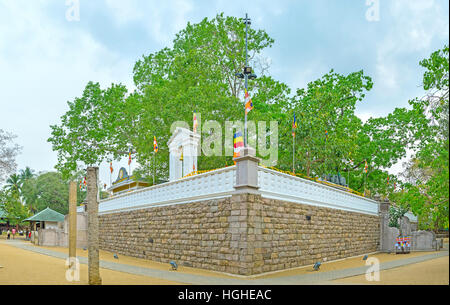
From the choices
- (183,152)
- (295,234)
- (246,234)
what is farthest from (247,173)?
(183,152)

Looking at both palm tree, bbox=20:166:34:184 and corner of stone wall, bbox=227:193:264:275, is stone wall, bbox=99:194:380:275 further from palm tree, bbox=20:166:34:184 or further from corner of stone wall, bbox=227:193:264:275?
palm tree, bbox=20:166:34:184

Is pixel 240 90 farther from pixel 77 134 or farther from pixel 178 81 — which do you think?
pixel 77 134

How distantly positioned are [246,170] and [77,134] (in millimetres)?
23526

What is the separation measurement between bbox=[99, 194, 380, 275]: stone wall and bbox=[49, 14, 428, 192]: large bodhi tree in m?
7.18

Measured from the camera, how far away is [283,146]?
26.0 meters

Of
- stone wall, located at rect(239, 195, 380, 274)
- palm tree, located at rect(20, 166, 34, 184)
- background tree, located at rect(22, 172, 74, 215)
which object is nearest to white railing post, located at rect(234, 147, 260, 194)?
stone wall, located at rect(239, 195, 380, 274)

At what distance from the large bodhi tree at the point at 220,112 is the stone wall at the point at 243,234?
718 cm

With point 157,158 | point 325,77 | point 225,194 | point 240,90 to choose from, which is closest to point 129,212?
point 157,158

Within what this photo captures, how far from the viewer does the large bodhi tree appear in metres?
25.1

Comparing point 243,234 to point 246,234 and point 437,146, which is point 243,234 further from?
point 437,146

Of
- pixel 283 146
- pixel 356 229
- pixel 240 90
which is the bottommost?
pixel 356 229

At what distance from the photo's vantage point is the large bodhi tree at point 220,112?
82.4 ft

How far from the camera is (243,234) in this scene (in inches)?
483

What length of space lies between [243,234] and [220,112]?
13926 mm
